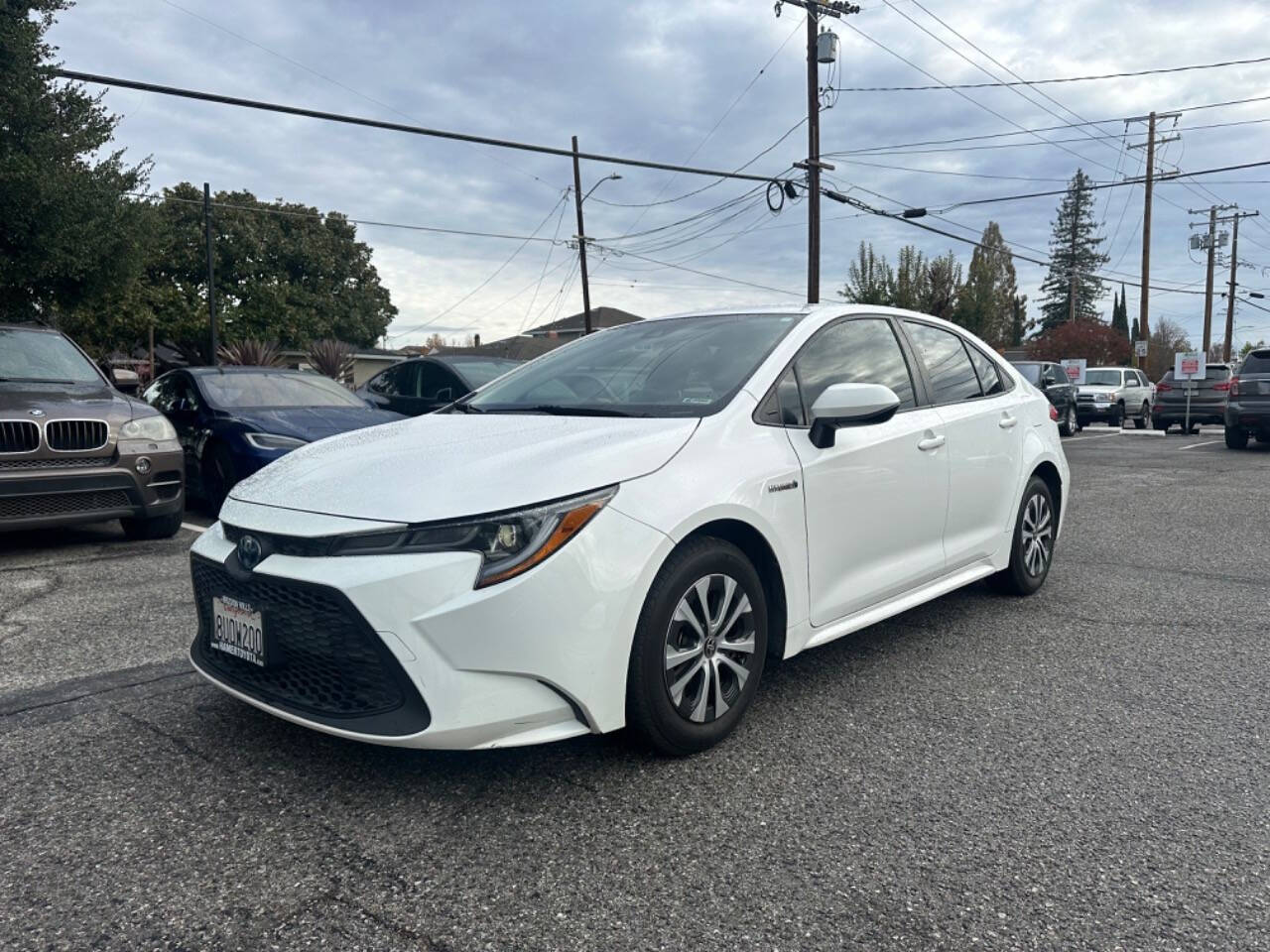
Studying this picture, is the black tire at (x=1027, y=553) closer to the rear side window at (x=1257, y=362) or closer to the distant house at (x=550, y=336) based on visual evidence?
the rear side window at (x=1257, y=362)

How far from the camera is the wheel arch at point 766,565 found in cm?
299

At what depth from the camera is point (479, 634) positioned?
7.97 ft

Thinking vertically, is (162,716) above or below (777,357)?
below

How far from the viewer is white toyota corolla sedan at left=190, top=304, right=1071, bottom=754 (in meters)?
2.46

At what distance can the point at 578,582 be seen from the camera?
2.51 m

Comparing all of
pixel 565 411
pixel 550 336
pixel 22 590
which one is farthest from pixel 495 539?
pixel 550 336

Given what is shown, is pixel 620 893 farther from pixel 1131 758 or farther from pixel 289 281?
pixel 289 281

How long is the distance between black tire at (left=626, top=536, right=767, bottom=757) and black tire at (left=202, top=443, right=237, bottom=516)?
19.0 feet

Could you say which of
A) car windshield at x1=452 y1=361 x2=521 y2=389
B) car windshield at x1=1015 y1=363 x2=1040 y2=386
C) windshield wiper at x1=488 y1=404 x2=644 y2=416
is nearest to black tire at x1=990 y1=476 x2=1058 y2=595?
windshield wiper at x1=488 y1=404 x2=644 y2=416

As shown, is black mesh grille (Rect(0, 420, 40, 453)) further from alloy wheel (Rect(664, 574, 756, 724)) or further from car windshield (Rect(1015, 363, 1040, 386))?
car windshield (Rect(1015, 363, 1040, 386))

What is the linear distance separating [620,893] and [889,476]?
208 cm

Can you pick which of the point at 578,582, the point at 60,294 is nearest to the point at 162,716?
the point at 578,582

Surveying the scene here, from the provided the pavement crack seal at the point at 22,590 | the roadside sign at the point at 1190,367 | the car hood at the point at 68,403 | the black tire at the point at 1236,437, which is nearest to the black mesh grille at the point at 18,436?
the car hood at the point at 68,403

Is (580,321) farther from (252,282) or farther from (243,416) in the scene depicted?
(243,416)
